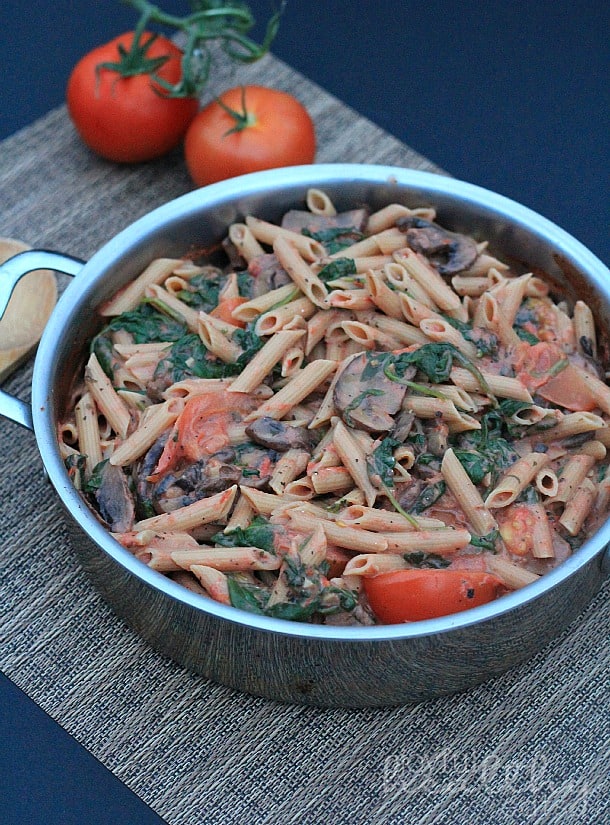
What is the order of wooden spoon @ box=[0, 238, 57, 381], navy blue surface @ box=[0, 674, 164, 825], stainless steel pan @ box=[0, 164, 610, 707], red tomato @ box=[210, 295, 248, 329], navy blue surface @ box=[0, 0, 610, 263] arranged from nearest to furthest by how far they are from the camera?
stainless steel pan @ box=[0, 164, 610, 707] → navy blue surface @ box=[0, 674, 164, 825] → red tomato @ box=[210, 295, 248, 329] → wooden spoon @ box=[0, 238, 57, 381] → navy blue surface @ box=[0, 0, 610, 263]

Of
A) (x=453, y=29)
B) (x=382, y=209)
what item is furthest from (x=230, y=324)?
(x=453, y=29)

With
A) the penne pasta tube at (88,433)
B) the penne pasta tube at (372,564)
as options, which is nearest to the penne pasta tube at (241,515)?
the penne pasta tube at (372,564)

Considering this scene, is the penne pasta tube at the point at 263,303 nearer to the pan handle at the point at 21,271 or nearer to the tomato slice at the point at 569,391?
the pan handle at the point at 21,271

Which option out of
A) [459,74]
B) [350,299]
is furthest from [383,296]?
[459,74]

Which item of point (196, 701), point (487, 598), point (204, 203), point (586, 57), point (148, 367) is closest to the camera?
point (487, 598)

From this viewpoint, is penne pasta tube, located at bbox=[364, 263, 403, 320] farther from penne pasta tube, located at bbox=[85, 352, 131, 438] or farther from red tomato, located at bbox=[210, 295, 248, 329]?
penne pasta tube, located at bbox=[85, 352, 131, 438]

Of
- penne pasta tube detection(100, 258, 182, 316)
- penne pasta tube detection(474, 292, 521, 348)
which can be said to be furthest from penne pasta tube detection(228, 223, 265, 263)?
penne pasta tube detection(474, 292, 521, 348)

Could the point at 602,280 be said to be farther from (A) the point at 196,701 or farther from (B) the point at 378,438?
(A) the point at 196,701
